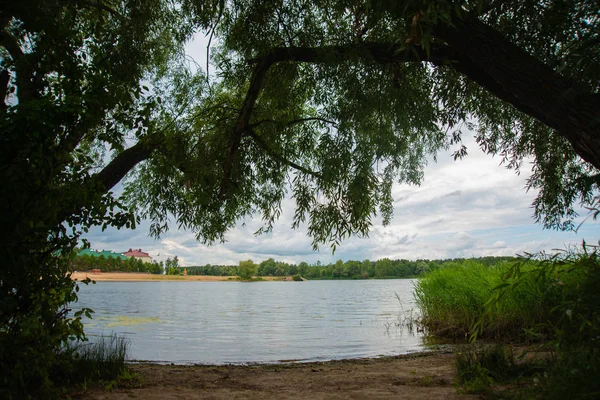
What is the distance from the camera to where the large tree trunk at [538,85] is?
362 centimetres

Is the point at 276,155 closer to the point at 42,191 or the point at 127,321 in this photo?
the point at 42,191

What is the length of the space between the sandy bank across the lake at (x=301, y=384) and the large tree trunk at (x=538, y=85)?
2379mm

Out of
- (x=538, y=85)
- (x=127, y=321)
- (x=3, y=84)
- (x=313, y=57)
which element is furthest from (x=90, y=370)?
(x=127, y=321)

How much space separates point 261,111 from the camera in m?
8.12

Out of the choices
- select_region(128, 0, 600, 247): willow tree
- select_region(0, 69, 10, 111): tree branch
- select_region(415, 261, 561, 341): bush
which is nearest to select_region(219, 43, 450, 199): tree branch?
select_region(128, 0, 600, 247): willow tree

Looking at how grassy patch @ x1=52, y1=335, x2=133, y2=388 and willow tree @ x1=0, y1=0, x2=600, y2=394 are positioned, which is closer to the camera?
willow tree @ x1=0, y1=0, x2=600, y2=394

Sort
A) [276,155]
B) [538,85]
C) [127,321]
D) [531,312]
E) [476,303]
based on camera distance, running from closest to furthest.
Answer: [538,85], [276,155], [531,312], [476,303], [127,321]

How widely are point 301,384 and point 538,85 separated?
4090mm

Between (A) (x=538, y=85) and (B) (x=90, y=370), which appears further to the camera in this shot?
(B) (x=90, y=370)

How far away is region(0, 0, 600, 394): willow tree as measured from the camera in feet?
10.6

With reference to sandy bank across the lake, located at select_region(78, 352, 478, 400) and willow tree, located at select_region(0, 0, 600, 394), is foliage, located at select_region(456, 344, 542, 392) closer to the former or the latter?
sandy bank across the lake, located at select_region(78, 352, 478, 400)

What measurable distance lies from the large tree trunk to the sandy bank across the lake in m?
2.38

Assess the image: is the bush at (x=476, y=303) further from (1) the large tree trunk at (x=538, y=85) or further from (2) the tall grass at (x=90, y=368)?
(2) the tall grass at (x=90, y=368)

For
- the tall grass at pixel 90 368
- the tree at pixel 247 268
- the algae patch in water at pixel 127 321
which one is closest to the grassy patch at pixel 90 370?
the tall grass at pixel 90 368
